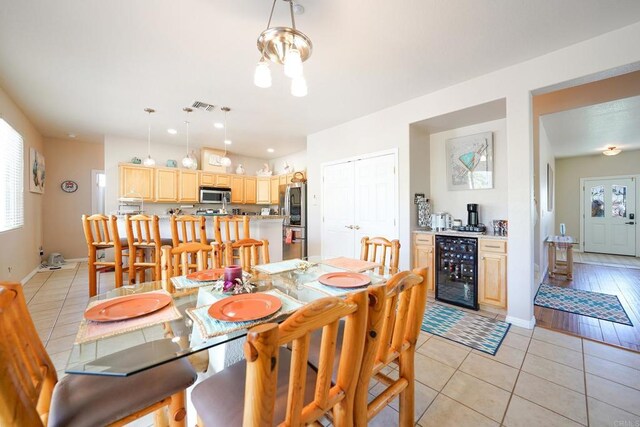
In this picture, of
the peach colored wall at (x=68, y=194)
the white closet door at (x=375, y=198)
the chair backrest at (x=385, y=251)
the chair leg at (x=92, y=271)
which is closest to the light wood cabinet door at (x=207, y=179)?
the peach colored wall at (x=68, y=194)

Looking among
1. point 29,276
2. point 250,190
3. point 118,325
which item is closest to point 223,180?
point 250,190

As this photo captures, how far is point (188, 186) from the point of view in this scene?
5.72 m

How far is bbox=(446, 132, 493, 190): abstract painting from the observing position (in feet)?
11.1

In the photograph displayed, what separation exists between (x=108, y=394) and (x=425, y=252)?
3293 millimetres

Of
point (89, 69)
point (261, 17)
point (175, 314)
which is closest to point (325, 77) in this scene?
point (261, 17)

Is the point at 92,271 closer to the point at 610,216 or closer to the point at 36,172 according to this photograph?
the point at 36,172

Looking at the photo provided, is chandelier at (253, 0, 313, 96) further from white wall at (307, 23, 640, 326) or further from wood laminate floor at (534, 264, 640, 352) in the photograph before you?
wood laminate floor at (534, 264, 640, 352)

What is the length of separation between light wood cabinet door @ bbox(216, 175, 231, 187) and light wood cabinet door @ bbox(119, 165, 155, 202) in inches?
52.1

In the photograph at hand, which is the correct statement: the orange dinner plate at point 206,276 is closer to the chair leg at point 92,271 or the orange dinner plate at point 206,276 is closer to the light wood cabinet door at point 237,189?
the chair leg at point 92,271

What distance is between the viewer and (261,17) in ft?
6.45

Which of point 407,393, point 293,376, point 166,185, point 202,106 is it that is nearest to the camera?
point 293,376

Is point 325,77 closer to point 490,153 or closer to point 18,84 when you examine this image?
point 490,153

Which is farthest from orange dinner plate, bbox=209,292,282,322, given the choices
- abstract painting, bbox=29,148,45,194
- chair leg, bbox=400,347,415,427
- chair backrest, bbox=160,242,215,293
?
abstract painting, bbox=29,148,45,194

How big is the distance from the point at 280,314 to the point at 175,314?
46cm
